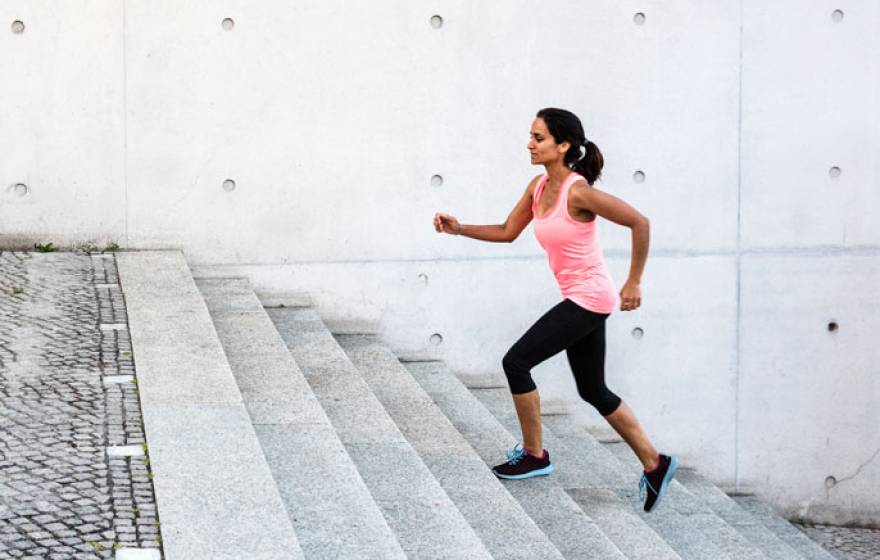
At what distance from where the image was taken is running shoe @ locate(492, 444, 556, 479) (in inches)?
233

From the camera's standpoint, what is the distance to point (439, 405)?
7.31 m

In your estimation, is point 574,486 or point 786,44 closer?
point 574,486

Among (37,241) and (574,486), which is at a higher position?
(37,241)

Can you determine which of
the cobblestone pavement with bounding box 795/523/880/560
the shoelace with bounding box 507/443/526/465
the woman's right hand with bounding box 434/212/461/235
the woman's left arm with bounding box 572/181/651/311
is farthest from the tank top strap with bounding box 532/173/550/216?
the cobblestone pavement with bounding box 795/523/880/560

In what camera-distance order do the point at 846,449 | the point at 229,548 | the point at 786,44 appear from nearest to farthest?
the point at 229,548 < the point at 786,44 < the point at 846,449

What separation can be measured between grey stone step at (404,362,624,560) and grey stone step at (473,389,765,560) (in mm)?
378

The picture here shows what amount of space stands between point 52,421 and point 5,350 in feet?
3.48

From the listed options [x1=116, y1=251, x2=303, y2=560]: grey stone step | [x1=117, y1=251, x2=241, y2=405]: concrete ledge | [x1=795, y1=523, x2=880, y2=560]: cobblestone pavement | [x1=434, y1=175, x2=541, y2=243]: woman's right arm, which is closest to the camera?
[x1=116, y1=251, x2=303, y2=560]: grey stone step

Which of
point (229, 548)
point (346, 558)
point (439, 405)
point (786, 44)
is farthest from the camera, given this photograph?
point (786, 44)

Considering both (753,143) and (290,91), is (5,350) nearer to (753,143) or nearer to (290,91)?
(290,91)

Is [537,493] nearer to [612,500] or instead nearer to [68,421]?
[612,500]

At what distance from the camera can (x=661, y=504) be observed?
7.16 metres

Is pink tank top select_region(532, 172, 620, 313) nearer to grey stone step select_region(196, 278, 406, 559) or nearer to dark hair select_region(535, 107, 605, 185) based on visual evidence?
dark hair select_region(535, 107, 605, 185)

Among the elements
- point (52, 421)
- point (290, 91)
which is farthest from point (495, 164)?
point (52, 421)
